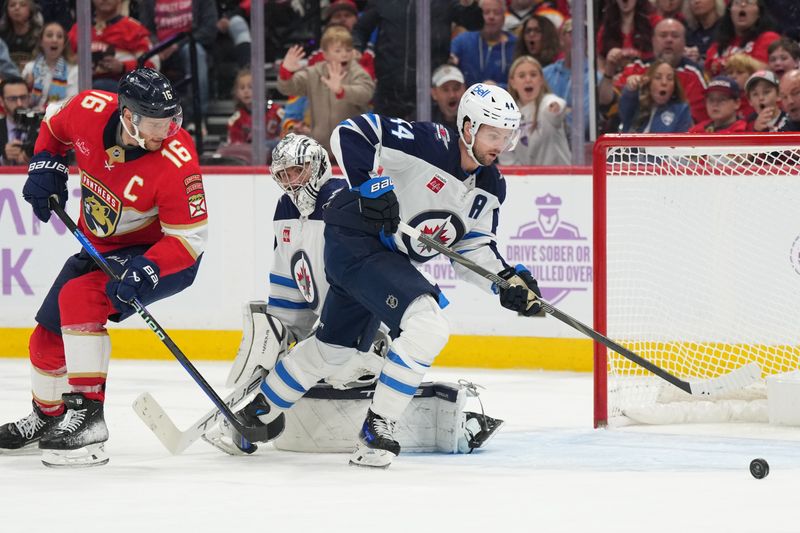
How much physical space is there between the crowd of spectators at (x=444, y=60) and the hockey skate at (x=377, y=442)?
9.77 feet

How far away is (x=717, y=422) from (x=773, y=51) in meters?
2.22

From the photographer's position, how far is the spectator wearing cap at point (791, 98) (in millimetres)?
6273

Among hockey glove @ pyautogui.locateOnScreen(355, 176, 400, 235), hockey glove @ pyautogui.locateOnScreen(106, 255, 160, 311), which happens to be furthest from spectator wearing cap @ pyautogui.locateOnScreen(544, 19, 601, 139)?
hockey glove @ pyautogui.locateOnScreen(106, 255, 160, 311)

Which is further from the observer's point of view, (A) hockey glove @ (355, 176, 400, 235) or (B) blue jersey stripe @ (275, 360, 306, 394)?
(B) blue jersey stripe @ (275, 360, 306, 394)

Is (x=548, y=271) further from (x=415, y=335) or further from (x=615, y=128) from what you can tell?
(x=415, y=335)

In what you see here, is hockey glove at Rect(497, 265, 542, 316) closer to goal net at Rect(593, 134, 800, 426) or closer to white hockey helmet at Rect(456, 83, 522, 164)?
white hockey helmet at Rect(456, 83, 522, 164)

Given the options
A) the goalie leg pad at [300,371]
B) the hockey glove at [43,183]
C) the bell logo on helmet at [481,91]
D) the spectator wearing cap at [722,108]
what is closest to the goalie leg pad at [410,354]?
the goalie leg pad at [300,371]

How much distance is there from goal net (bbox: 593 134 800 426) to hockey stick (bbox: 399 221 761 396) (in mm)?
639

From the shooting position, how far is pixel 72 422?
4.00 meters

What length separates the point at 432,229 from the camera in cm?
416

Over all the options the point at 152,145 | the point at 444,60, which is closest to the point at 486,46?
the point at 444,60

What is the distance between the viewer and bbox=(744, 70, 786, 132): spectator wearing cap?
6.36 m

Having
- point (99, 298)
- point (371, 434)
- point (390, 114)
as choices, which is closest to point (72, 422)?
point (99, 298)

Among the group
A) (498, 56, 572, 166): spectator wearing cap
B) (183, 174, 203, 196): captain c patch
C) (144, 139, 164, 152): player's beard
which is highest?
(498, 56, 572, 166): spectator wearing cap
